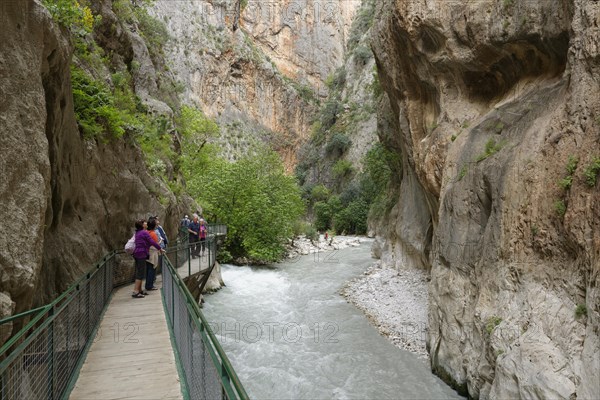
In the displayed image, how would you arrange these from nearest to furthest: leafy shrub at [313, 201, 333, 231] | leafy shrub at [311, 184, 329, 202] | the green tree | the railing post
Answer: the railing post < the green tree < leafy shrub at [313, 201, 333, 231] < leafy shrub at [311, 184, 329, 202]

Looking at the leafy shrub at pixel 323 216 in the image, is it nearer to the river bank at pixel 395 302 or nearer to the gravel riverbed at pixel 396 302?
the river bank at pixel 395 302

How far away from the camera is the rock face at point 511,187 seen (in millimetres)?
6914

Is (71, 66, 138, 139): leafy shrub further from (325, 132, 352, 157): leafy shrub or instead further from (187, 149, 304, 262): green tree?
(325, 132, 352, 157): leafy shrub

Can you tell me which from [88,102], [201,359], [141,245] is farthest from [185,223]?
[201,359]

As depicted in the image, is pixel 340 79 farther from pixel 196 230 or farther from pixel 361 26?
pixel 196 230

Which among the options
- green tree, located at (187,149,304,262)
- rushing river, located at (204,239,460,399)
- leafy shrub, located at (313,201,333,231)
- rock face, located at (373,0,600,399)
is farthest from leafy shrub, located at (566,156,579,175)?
leafy shrub, located at (313,201,333,231)

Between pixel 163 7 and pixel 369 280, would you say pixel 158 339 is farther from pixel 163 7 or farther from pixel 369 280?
pixel 163 7

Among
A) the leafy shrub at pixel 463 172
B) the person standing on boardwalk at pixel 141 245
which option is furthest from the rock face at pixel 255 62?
the leafy shrub at pixel 463 172

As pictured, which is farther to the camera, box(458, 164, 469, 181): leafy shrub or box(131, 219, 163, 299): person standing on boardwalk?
box(458, 164, 469, 181): leafy shrub

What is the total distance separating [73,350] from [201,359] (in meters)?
2.54

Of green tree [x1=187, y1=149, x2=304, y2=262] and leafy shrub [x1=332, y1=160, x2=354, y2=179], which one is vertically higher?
leafy shrub [x1=332, y1=160, x2=354, y2=179]

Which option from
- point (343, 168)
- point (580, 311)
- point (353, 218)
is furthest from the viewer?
point (343, 168)

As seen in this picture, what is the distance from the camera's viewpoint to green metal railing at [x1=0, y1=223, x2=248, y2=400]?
365 cm

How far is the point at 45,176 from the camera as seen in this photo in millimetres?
6141
